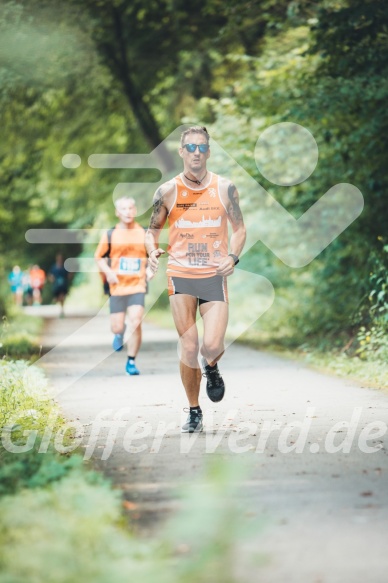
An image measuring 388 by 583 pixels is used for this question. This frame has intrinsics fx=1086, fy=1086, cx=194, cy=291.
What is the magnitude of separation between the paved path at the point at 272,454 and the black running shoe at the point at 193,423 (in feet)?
0.31

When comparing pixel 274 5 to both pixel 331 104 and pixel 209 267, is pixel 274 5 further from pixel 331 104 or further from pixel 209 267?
pixel 209 267

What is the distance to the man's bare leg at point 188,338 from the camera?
27.7ft

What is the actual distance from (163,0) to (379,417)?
17.9m

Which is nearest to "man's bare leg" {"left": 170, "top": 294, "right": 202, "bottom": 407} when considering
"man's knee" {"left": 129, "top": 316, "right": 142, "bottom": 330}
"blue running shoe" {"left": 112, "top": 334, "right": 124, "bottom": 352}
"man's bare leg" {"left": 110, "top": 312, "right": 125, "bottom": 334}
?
"man's knee" {"left": 129, "top": 316, "right": 142, "bottom": 330}

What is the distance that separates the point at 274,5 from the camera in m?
20.2

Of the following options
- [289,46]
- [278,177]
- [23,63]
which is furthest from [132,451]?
[289,46]

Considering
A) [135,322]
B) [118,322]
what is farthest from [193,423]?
[118,322]

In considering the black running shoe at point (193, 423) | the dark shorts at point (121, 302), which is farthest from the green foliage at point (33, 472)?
the dark shorts at point (121, 302)

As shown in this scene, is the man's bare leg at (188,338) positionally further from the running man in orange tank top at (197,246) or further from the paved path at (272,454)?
the paved path at (272,454)

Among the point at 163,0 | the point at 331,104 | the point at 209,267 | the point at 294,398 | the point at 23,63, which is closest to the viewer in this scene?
the point at 209,267

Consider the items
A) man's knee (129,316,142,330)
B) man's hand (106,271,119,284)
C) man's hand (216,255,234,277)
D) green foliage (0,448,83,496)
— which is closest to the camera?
green foliage (0,448,83,496)

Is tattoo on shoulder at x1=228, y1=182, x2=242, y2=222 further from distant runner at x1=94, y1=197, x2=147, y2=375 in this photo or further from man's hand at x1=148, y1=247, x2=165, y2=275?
distant runner at x1=94, y1=197, x2=147, y2=375

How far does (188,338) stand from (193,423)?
661 millimetres

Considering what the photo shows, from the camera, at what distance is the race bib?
13945 millimetres
